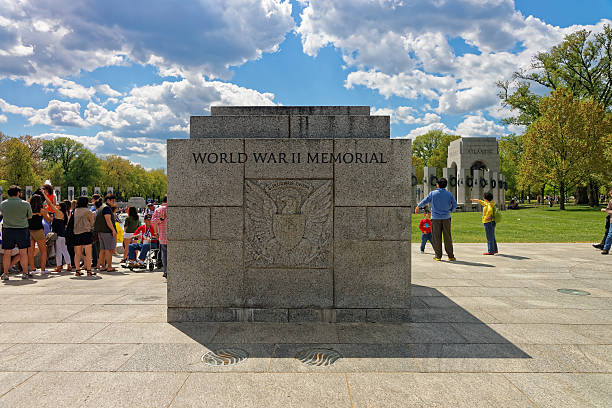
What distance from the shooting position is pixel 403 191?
185 inches

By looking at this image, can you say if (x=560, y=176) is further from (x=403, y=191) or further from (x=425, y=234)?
(x=403, y=191)

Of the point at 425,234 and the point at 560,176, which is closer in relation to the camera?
the point at 425,234

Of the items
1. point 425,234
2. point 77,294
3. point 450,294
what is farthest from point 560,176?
point 77,294

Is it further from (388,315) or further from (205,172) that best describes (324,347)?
(205,172)

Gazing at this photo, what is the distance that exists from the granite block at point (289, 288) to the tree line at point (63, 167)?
54.1 metres

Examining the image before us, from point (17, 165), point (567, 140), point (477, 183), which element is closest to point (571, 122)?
point (567, 140)

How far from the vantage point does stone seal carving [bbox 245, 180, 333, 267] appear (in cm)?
470

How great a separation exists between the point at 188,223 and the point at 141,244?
18.4 feet

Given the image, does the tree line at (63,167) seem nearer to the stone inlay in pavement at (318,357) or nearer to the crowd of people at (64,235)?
the crowd of people at (64,235)

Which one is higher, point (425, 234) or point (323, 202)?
point (323, 202)

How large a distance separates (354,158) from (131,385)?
11.6 feet

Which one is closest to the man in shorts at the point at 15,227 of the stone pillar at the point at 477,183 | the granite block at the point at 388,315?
the granite block at the point at 388,315

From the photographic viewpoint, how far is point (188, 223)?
474 cm

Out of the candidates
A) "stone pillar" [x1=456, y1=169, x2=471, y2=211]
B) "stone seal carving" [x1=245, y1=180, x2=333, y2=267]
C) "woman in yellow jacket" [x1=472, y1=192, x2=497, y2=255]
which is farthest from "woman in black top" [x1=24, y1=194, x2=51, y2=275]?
"stone pillar" [x1=456, y1=169, x2=471, y2=211]
